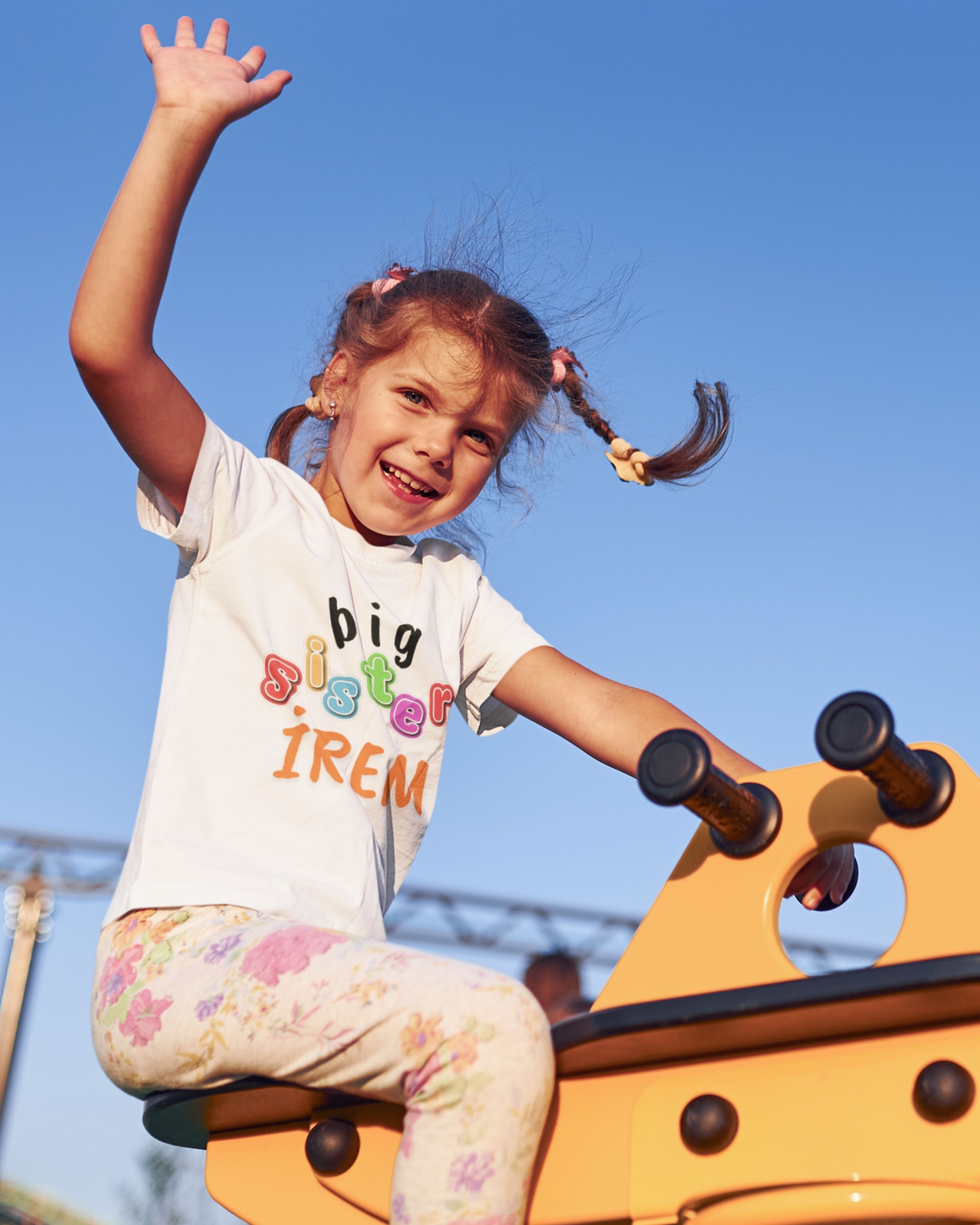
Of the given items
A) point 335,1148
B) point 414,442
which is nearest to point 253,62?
point 414,442

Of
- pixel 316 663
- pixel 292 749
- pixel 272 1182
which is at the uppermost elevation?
pixel 316 663

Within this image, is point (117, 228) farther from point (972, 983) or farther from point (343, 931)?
point (972, 983)

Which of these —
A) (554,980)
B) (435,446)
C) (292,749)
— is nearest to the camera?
(292,749)

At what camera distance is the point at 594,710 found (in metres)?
1.66

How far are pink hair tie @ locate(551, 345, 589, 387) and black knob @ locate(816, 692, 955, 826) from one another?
0.99 metres

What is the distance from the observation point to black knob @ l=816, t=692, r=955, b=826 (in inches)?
36.5

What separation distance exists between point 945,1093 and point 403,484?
1.05m

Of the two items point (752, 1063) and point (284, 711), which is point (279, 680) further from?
point (752, 1063)

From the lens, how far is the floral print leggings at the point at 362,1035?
985 mm

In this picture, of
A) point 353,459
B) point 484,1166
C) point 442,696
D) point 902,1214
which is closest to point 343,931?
Result: point 484,1166

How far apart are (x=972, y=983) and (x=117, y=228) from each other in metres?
1.03

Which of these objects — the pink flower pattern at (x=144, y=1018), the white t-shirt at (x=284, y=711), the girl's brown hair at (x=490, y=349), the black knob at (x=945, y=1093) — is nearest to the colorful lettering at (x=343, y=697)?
the white t-shirt at (x=284, y=711)

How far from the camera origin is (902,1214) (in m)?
0.86

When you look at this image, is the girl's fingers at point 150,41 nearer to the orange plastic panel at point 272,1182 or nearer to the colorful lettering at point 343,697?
the colorful lettering at point 343,697
